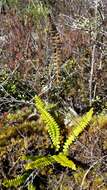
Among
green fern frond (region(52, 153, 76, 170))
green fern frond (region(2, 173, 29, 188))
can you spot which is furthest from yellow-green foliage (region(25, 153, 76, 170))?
green fern frond (region(2, 173, 29, 188))

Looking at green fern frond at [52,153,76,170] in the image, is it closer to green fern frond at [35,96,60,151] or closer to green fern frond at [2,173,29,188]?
green fern frond at [35,96,60,151]

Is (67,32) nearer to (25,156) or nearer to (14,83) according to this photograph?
(14,83)

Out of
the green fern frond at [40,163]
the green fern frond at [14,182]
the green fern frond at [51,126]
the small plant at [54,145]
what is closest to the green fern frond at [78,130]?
the small plant at [54,145]

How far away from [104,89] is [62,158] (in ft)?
5.49

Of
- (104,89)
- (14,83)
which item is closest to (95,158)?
(104,89)

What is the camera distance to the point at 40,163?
4.80 metres

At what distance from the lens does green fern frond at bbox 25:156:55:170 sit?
4.70 metres

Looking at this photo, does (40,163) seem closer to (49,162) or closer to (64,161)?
(49,162)

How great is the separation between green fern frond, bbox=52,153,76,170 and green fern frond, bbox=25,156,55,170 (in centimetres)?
7

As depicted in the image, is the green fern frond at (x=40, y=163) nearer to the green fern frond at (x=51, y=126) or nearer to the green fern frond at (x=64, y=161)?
the green fern frond at (x=64, y=161)

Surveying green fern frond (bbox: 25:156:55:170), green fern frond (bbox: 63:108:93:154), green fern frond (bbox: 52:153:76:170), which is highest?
green fern frond (bbox: 63:108:93:154)

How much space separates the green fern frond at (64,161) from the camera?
15.7ft

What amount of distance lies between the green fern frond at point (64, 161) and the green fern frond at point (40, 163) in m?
0.07

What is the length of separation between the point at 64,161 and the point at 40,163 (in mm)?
283
